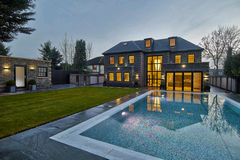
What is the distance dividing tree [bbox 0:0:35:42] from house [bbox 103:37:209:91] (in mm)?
12372

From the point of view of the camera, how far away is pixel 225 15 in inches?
585

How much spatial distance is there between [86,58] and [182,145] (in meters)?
31.1

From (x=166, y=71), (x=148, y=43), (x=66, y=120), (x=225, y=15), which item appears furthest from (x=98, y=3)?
(x=66, y=120)

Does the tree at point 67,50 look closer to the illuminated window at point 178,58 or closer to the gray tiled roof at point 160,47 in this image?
the gray tiled roof at point 160,47

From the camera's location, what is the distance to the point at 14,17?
9773 millimetres

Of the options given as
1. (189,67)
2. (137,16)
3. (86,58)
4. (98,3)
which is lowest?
(189,67)

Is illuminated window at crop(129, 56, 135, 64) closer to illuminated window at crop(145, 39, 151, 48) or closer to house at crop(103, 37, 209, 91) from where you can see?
house at crop(103, 37, 209, 91)

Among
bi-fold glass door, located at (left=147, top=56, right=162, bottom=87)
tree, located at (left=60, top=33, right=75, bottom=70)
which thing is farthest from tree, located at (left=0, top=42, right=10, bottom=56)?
bi-fold glass door, located at (left=147, top=56, right=162, bottom=87)

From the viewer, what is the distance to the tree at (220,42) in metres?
22.2

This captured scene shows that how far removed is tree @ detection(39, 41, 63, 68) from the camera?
31.2 meters

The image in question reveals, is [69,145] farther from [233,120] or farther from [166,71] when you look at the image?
[166,71]

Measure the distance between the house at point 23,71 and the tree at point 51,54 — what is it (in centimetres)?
1532

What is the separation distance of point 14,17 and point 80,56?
71.8 feet

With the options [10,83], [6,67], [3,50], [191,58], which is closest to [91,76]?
[10,83]
